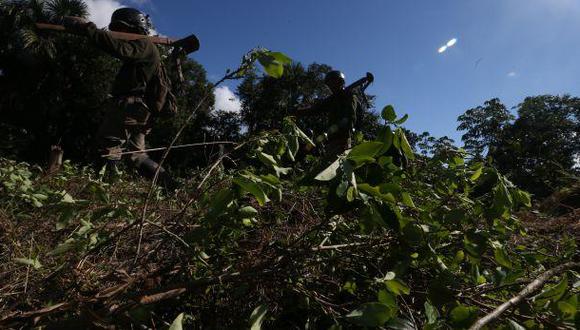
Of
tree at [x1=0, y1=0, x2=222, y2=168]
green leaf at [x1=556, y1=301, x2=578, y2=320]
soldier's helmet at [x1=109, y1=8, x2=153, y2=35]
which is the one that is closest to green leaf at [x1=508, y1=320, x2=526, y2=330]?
green leaf at [x1=556, y1=301, x2=578, y2=320]

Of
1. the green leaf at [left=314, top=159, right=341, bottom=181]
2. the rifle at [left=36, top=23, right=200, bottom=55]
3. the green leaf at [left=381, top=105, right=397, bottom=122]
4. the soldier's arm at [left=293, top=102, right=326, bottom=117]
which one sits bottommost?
the green leaf at [left=314, top=159, right=341, bottom=181]

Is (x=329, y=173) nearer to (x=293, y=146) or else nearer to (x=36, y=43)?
(x=293, y=146)

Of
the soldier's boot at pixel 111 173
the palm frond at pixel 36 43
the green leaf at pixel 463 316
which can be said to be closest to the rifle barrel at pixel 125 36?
the soldier's boot at pixel 111 173

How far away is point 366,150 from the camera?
76cm

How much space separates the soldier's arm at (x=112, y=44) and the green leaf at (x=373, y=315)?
3.64m

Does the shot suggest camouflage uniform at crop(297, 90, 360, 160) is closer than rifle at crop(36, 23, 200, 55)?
No

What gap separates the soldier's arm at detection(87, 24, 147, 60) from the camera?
3.55 meters

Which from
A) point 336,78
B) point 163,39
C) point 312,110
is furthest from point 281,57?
point 336,78

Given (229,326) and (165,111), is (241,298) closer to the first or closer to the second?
(229,326)

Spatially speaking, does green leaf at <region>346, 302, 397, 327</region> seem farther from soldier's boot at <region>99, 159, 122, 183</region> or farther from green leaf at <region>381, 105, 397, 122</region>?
soldier's boot at <region>99, 159, 122, 183</region>

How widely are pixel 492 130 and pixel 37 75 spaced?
1137 inches

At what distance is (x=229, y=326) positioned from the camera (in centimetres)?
108

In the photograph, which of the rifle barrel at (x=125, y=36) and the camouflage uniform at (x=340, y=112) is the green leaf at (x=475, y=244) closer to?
the rifle barrel at (x=125, y=36)

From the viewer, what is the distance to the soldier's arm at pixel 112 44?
3.55 m
